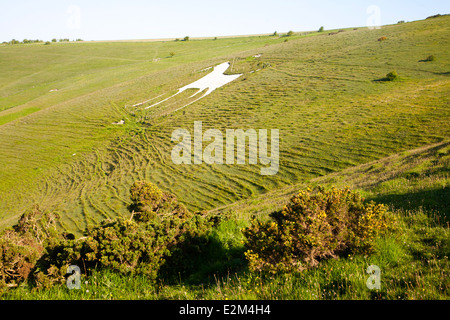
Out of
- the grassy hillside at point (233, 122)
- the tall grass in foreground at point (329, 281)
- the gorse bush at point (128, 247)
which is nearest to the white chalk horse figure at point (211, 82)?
the grassy hillside at point (233, 122)

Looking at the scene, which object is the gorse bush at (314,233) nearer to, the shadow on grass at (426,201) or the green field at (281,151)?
the green field at (281,151)

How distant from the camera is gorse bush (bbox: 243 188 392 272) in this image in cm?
546

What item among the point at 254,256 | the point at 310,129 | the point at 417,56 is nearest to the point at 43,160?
the point at 310,129

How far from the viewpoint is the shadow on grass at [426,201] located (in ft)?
24.1

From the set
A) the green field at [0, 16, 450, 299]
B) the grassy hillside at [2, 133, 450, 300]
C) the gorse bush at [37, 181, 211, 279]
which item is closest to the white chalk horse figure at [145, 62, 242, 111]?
the green field at [0, 16, 450, 299]

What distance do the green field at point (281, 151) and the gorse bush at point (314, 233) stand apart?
0.36m

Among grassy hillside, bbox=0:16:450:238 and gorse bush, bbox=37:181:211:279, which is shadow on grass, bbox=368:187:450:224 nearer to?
gorse bush, bbox=37:181:211:279

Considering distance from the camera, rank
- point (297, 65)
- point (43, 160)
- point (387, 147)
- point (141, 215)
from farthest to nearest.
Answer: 1. point (297, 65)
2. point (43, 160)
3. point (387, 147)
4. point (141, 215)

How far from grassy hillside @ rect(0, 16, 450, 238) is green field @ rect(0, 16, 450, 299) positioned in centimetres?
20

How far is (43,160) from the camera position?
117 ft

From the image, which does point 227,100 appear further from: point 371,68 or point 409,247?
point 409,247

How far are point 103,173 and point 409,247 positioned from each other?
30.8 meters

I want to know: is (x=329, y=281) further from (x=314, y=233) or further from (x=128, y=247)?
(x=128, y=247)

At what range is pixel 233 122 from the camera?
122ft
